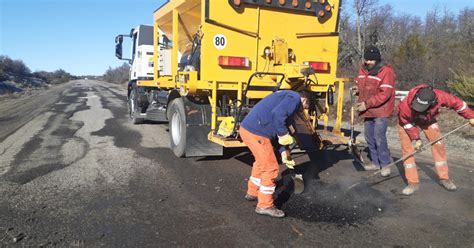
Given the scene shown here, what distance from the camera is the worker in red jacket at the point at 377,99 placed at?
5.61 meters

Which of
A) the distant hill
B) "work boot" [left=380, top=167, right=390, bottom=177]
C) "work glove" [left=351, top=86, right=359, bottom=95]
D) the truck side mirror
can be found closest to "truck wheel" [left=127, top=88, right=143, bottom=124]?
the truck side mirror

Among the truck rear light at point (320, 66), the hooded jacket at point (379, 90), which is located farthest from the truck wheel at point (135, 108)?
the hooded jacket at point (379, 90)

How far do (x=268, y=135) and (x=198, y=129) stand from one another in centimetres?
234

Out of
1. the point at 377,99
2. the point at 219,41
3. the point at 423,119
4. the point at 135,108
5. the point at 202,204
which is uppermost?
the point at 219,41

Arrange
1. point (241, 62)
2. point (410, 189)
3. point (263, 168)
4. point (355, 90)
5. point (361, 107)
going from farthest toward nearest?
1. point (241, 62)
2. point (355, 90)
3. point (361, 107)
4. point (410, 189)
5. point (263, 168)

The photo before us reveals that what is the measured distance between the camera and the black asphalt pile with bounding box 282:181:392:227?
4.12m

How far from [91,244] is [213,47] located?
3.49m

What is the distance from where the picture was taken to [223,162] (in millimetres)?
6586

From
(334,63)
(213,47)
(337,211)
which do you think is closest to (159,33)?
(213,47)

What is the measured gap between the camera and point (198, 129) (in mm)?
6531

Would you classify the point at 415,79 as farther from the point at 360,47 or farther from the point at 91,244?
the point at 91,244

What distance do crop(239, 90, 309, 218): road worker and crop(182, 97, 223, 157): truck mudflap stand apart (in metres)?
2.03

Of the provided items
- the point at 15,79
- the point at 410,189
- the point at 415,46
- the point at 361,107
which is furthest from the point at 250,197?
the point at 15,79

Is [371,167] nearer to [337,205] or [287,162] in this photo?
[337,205]
